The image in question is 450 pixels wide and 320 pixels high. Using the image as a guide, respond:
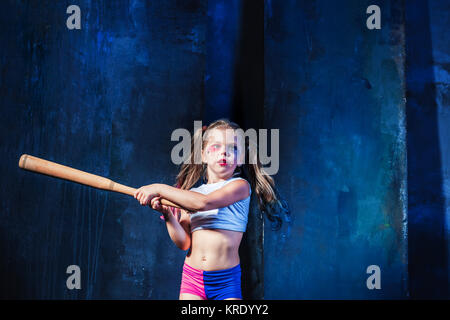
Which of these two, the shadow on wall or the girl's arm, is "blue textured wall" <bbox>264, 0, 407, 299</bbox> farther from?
the girl's arm

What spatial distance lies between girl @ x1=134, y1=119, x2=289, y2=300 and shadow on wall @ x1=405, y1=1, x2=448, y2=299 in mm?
1303

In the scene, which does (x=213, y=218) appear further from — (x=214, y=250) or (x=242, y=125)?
(x=242, y=125)

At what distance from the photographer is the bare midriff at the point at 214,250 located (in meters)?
1.84

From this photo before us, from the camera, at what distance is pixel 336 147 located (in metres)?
2.35

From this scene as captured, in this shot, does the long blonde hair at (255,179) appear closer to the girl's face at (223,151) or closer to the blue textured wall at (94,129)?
the girl's face at (223,151)

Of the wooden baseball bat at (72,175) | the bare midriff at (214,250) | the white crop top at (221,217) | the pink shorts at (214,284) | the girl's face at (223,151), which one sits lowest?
the pink shorts at (214,284)

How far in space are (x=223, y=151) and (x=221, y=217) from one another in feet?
1.17

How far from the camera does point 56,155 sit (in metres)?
2.35

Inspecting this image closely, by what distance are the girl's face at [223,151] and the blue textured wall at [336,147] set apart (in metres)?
0.47

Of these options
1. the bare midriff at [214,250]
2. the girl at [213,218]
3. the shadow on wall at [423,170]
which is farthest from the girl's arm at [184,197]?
the shadow on wall at [423,170]
